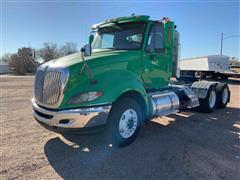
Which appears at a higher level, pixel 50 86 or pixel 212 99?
pixel 50 86

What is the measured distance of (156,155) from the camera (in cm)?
431

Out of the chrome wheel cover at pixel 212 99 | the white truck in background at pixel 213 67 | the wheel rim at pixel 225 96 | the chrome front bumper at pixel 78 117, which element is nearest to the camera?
the chrome front bumper at pixel 78 117

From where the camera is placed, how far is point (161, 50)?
562cm

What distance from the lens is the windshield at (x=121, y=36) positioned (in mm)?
5305

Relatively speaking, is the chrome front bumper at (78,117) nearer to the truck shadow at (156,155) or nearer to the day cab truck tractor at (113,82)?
the day cab truck tractor at (113,82)

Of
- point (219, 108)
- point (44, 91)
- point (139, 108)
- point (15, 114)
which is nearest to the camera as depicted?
point (44, 91)

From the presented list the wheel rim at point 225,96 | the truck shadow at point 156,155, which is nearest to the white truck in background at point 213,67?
the wheel rim at point 225,96

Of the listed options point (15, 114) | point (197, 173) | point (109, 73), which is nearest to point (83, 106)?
point (109, 73)

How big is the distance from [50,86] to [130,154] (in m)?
1.95

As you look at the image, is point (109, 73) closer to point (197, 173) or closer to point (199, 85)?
point (197, 173)

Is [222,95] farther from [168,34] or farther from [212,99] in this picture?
[168,34]

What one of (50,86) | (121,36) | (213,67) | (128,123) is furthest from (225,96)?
(213,67)

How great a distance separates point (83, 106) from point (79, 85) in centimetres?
38

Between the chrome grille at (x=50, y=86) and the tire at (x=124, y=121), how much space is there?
105 centimetres
